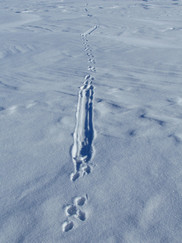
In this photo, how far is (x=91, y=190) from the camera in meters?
2.20

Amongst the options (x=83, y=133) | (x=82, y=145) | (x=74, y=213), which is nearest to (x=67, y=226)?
(x=74, y=213)

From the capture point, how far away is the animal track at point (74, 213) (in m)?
1.92

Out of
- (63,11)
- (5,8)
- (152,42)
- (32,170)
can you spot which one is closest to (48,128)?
(32,170)

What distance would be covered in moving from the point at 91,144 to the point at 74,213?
912mm

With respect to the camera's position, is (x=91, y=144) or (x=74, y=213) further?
(x=91, y=144)

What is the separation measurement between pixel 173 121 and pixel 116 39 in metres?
4.75

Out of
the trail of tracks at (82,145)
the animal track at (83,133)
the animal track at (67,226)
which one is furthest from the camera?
the animal track at (83,133)

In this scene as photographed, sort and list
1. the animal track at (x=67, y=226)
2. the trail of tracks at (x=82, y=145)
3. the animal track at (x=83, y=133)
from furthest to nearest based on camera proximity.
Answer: the animal track at (x=83, y=133) < the trail of tracks at (x=82, y=145) < the animal track at (x=67, y=226)

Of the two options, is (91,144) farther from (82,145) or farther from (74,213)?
(74,213)

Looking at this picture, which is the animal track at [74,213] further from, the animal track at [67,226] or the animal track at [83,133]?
the animal track at [83,133]

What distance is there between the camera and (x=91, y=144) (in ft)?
9.12

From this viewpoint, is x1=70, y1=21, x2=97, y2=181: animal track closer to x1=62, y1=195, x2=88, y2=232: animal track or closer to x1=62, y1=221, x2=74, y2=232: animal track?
x1=62, y1=195, x2=88, y2=232: animal track

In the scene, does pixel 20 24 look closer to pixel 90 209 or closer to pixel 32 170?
pixel 32 170

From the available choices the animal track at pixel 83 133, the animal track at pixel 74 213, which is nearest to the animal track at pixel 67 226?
the animal track at pixel 74 213
